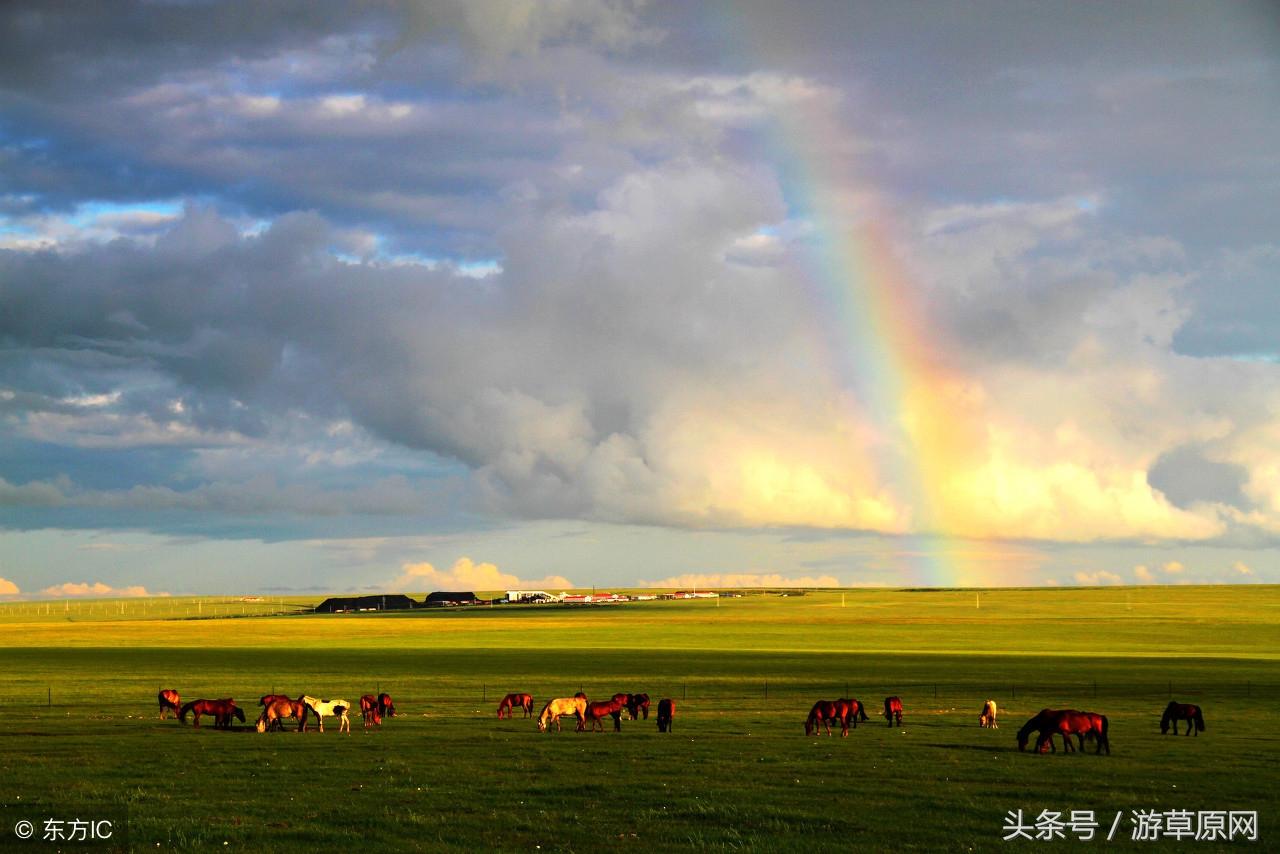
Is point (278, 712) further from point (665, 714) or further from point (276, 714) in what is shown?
point (665, 714)

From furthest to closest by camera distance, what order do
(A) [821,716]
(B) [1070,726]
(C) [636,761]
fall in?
1. (A) [821,716]
2. (B) [1070,726]
3. (C) [636,761]

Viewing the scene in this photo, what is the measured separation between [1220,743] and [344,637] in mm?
121404

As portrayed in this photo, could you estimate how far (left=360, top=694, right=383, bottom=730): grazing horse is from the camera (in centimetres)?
4327

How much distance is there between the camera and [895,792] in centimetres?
2569

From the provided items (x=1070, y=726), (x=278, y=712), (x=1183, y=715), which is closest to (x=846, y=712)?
(x=1070, y=726)

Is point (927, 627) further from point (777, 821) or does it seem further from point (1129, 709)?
point (777, 821)

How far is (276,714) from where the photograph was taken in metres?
41.5

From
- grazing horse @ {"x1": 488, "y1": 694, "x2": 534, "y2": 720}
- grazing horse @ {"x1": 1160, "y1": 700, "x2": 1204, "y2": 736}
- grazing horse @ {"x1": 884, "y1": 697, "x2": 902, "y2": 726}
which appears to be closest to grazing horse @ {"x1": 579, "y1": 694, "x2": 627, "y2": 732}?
grazing horse @ {"x1": 488, "y1": 694, "x2": 534, "y2": 720}

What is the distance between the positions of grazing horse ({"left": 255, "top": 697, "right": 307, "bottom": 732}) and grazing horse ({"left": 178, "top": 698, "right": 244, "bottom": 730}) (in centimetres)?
133

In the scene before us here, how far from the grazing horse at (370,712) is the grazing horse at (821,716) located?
51.4 ft

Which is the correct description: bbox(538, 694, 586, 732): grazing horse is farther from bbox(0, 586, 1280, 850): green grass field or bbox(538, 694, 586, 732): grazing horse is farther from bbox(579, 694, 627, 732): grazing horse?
bbox(0, 586, 1280, 850): green grass field

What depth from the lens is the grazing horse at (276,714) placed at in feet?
135

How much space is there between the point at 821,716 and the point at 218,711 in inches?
854

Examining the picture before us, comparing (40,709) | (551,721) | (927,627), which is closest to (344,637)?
(927,627)
